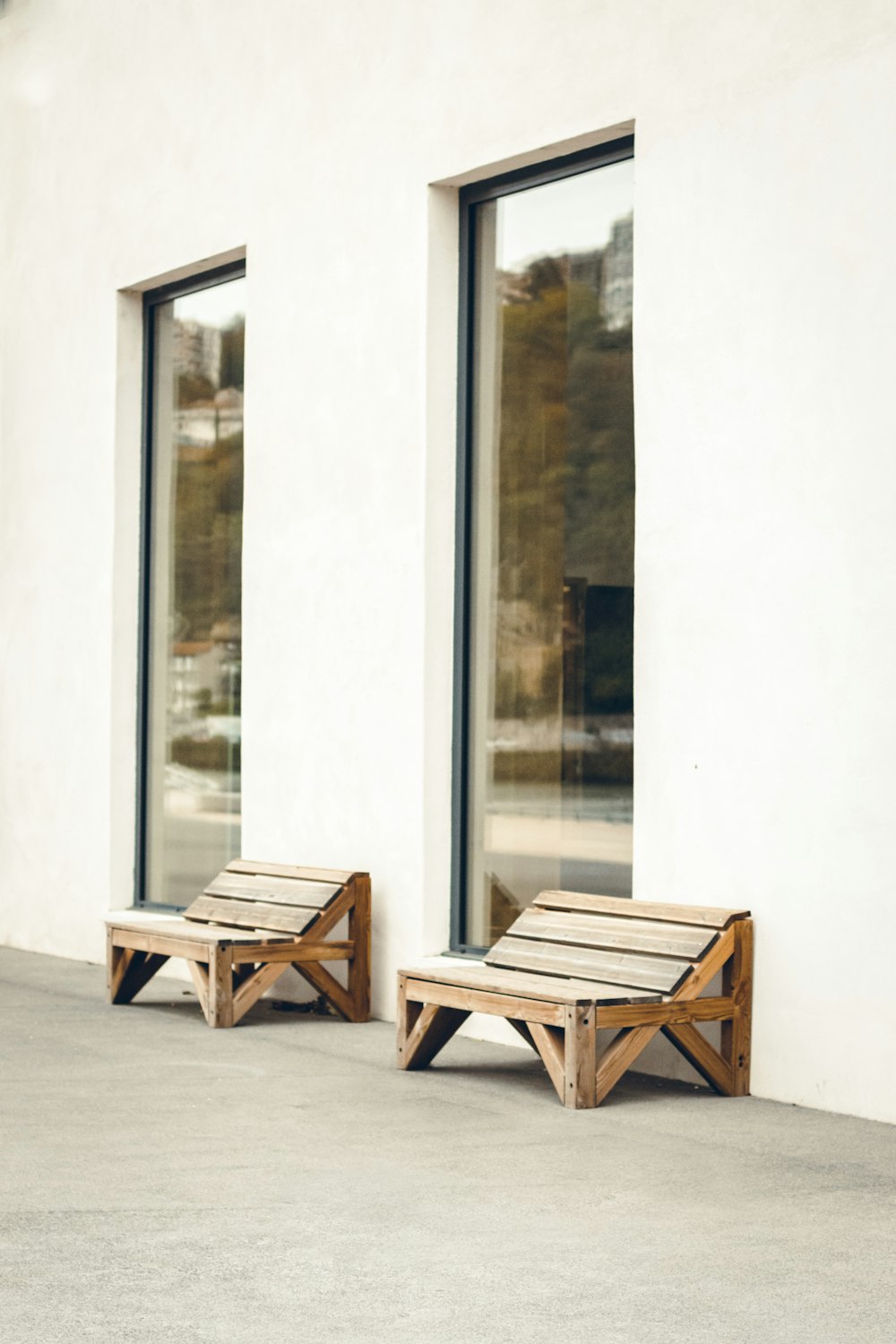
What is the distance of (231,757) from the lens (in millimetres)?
9508

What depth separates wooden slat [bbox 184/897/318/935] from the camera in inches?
304

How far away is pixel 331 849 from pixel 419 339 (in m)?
2.35

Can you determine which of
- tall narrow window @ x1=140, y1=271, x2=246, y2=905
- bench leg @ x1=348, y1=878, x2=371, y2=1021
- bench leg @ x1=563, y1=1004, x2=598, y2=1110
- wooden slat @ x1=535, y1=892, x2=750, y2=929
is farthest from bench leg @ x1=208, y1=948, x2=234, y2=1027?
bench leg @ x1=563, y1=1004, x2=598, y2=1110

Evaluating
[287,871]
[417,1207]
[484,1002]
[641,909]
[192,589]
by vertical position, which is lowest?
[417,1207]

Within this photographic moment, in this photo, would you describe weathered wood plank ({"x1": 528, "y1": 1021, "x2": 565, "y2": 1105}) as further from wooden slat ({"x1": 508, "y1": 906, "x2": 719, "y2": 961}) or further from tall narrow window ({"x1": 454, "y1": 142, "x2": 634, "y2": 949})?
tall narrow window ({"x1": 454, "y1": 142, "x2": 634, "y2": 949})

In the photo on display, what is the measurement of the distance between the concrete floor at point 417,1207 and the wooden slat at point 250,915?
2.51 ft

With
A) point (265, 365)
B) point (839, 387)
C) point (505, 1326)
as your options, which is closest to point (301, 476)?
point (265, 365)

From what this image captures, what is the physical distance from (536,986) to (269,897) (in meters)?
2.25

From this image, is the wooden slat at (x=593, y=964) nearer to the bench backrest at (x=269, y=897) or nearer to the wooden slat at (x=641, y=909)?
the wooden slat at (x=641, y=909)

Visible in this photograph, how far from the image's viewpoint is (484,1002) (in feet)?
20.2

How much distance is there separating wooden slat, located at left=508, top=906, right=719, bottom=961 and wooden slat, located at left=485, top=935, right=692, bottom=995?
0.03 m

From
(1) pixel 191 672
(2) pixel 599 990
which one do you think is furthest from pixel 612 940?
(1) pixel 191 672

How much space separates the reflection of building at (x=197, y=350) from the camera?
32.1ft

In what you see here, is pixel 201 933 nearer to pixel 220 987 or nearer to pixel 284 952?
Result: pixel 220 987
